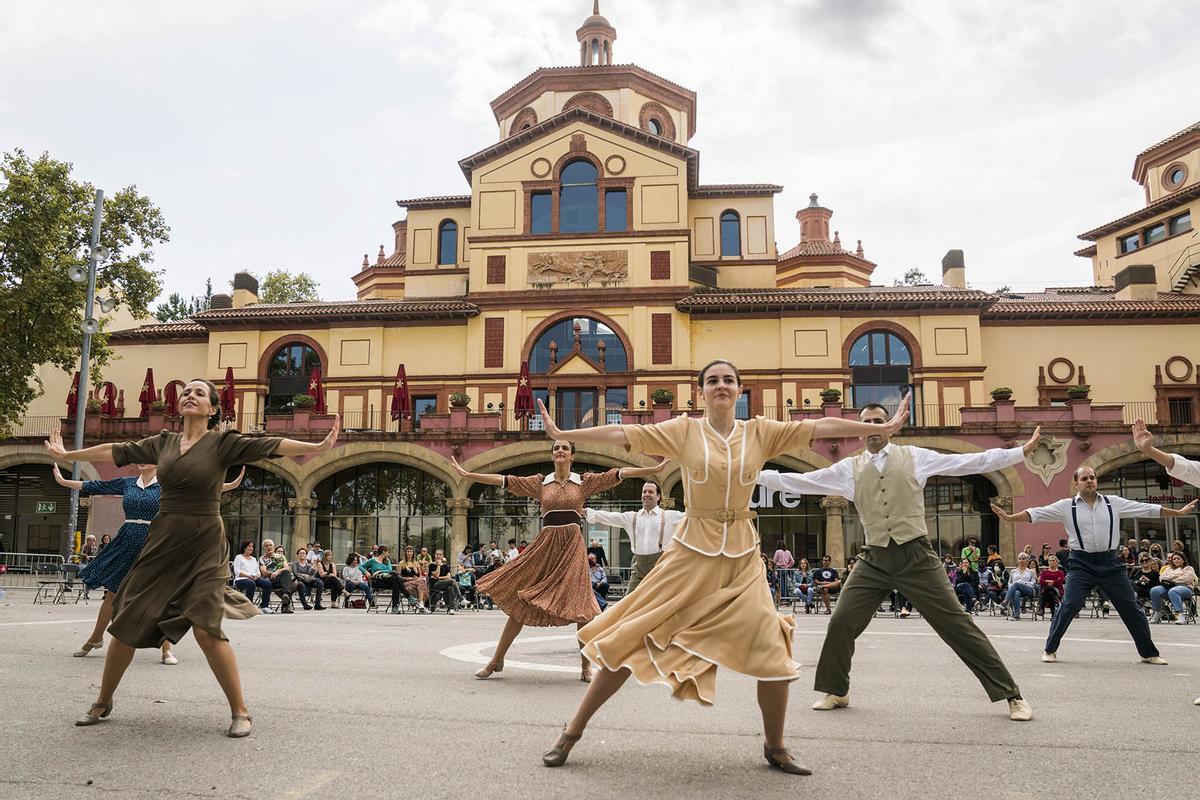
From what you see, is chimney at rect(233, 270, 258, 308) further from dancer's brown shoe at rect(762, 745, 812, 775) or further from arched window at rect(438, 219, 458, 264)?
dancer's brown shoe at rect(762, 745, 812, 775)

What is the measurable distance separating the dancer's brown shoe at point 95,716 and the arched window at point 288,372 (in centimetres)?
3368

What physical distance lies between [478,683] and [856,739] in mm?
3216

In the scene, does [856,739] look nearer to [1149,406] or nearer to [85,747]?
[85,747]

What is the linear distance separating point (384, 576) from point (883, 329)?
74.6 ft

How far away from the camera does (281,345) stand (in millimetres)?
38344

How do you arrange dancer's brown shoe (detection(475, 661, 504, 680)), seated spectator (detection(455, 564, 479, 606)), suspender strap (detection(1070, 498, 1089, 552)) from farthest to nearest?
seated spectator (detection(455, 564, 479, 606)), suspender strap (detection(1070, 498, 1089, 552)), dancer's brown shoe (detection(475, 661, 504, 680))

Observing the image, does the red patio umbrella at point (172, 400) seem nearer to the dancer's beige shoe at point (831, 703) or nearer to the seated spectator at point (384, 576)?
the seated spectator at point (384, 576)

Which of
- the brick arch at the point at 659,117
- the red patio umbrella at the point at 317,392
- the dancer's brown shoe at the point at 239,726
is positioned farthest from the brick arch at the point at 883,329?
the dancer's brown shoe at the point at 239,726

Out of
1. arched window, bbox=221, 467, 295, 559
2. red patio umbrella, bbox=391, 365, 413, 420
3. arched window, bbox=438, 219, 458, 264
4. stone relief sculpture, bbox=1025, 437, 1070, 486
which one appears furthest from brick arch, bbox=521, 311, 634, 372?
stone relief sculpture, bbox=1025, 437, 1070, 486

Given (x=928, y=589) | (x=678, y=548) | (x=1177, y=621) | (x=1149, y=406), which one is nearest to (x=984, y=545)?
(x=1149, y=406)

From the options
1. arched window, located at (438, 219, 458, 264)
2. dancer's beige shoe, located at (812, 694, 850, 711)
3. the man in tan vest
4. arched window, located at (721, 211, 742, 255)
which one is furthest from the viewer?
arched window, located at (438, 219, 458, 264)

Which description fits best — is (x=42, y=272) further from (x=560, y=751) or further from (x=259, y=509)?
(x=560, y=751)

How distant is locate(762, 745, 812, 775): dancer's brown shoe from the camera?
4.34m

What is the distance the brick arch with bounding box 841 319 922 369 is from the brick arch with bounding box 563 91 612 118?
14.8 m
